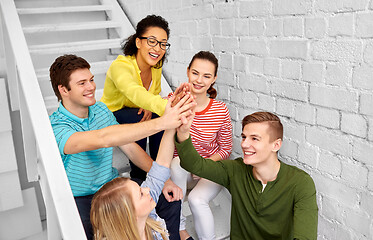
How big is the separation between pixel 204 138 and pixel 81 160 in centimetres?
64

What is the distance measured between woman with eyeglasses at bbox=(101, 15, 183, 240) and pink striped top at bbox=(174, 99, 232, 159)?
253 mm

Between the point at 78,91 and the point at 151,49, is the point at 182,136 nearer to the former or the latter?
the point at 78,91

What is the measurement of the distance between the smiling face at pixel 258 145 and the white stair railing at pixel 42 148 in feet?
2.41

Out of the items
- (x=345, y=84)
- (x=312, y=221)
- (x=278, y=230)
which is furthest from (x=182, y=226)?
(x=345, y=84)

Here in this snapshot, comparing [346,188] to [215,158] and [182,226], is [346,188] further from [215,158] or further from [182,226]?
[182,226]

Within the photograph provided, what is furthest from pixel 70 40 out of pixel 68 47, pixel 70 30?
pixel 68 47

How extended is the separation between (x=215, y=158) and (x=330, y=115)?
25.3 inches

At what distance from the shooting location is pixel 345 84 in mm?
1306

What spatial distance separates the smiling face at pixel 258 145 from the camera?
4.77 feet

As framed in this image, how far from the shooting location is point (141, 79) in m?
1.95

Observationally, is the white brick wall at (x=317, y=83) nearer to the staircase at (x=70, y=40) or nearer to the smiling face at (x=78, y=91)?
the staircase at (x=70, y=40)

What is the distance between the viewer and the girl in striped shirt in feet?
5.69

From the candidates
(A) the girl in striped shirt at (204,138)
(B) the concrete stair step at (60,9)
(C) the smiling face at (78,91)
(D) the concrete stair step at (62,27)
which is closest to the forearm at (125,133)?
(C) the smiling face at (78,91)

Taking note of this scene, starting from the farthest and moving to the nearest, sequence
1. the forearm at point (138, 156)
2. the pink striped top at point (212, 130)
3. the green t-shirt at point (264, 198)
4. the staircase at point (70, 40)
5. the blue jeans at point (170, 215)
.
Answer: the staircase at point (70, 40), the pink striped top at point (212, 130), the forearm at point (138, 156), the blue jeans at point (170, 215), the green t-shirt at point (264, 198)
